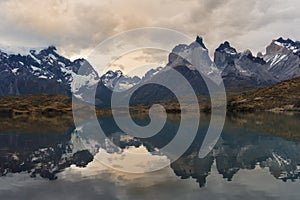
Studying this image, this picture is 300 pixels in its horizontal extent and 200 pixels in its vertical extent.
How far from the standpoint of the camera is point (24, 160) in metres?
80.0

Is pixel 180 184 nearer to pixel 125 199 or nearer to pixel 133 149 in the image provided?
pixel 125 199

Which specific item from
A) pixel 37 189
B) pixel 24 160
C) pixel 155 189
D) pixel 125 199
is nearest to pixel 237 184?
pixel 155 189

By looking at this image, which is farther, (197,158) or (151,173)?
(197,158)

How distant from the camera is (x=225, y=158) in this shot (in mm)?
77812

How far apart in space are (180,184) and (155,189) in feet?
17.6

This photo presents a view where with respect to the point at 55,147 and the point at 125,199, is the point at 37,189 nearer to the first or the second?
the point at 125,199

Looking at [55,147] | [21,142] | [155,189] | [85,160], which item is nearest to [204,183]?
[155,189]

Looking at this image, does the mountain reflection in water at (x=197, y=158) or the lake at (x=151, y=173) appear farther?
the mountain reflection in water at (x=197, y=158)

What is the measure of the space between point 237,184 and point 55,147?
64.2m

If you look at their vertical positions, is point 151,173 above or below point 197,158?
below

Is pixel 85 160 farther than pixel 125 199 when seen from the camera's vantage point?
Yes

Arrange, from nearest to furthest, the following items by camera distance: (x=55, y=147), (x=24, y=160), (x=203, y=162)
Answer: (x=203, y=162), (x=24, y=160), (x=55, y=147)

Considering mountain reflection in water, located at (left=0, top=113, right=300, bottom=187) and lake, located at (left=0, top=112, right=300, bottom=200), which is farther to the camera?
mountain reflection in water, located at (left=0, top=113, right=300, bottom=187)

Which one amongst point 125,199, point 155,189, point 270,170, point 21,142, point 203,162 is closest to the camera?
point 125,199
